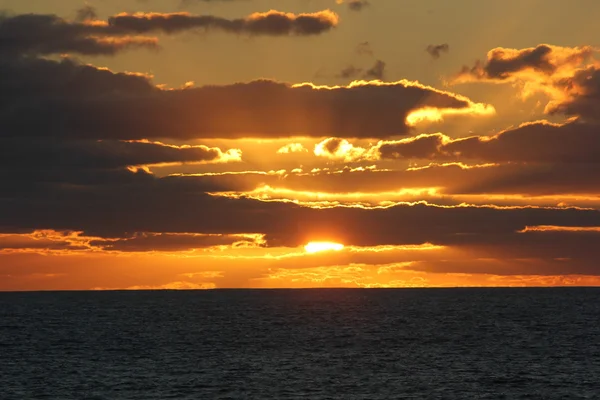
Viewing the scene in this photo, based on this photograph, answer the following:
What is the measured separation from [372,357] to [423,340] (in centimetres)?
2913

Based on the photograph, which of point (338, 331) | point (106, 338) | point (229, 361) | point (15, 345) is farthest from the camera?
point (338, 331)

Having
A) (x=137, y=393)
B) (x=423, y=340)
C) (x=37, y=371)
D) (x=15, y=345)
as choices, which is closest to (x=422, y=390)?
(x=137, y=393)

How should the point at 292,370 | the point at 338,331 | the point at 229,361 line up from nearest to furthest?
1. the point at 292,370
2. the point at 229,361
3. the point at 338,331

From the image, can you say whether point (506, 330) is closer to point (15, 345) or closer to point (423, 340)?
point (423, 340)

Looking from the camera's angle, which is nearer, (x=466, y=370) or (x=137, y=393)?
(x=137, y=393)

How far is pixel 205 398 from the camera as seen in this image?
91.5m

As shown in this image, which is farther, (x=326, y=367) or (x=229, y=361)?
(x=229, y=361)

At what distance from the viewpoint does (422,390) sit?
95812 mm

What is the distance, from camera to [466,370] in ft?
370

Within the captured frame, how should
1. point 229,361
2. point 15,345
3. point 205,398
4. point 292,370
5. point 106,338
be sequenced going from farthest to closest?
1. point 106,338
2. point 15,345
3. point 229,361
4. point 292,370
5. point 205,398

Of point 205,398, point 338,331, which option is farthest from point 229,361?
point 338,331

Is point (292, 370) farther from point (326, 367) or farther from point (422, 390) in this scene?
point (422, 390)

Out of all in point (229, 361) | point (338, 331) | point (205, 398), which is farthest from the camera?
point (338, 331)

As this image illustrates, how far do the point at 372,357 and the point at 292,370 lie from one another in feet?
56.0
